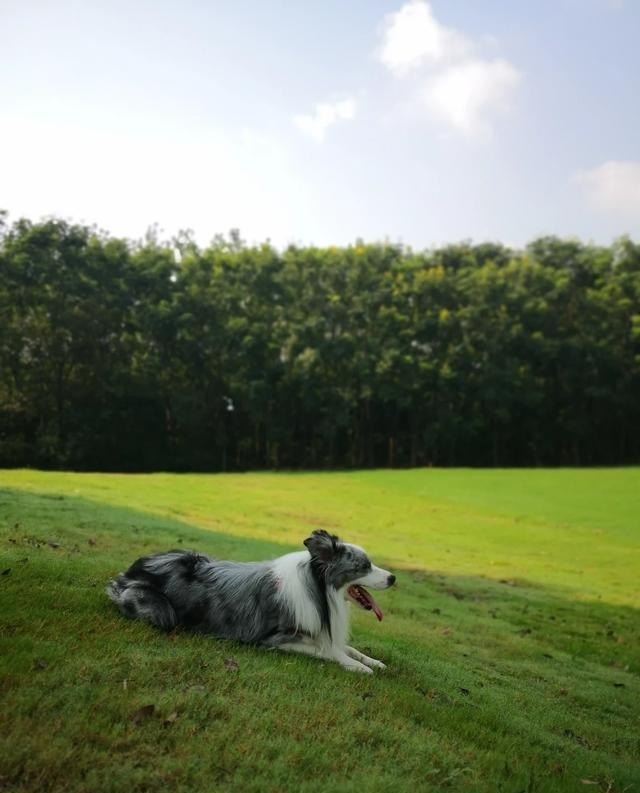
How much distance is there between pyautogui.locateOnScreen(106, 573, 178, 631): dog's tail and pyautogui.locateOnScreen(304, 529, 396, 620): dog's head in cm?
143

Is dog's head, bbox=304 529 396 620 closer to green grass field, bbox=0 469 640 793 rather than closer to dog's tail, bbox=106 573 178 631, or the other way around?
green grass field, bbox=0 469 640 793

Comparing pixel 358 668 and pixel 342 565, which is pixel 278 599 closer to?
pixel 342 565

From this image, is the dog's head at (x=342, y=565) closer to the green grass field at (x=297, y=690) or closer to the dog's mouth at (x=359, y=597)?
the dog's mouth at (x=359, y=597)

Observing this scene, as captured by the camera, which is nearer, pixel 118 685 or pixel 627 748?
pixel 118 685

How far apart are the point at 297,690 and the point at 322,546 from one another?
152cm

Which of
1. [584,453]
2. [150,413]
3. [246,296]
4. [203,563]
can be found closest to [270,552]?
[203,563]

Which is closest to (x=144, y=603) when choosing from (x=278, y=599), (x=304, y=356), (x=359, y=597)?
(x=278, y=599)

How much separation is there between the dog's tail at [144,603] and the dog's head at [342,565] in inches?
56.3

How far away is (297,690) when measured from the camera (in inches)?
217

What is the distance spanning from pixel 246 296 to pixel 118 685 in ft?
191

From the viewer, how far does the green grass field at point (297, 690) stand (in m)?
4.22

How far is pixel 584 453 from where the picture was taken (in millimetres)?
67750

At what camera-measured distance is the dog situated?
663 centimetres

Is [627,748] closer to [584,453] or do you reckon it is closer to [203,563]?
[203,563]
